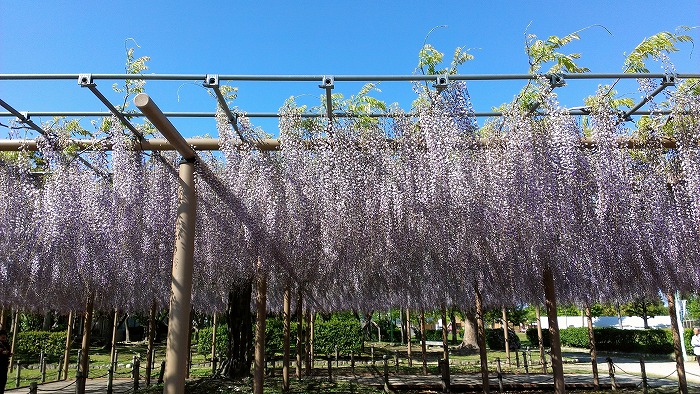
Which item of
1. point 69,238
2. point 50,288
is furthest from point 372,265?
point 50,288

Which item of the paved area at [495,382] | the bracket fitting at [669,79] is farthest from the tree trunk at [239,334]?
the bracket fitting at [669,79]

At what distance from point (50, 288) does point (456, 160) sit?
8102 millimetres

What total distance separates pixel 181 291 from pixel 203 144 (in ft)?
6.42

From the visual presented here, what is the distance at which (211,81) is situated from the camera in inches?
197

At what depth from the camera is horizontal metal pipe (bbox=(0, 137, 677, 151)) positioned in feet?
19.7

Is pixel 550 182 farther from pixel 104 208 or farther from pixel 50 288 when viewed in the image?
pixel 50 288

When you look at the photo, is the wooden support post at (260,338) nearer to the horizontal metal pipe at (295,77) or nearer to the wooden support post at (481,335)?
the horizontal metal pipe at (295,77)

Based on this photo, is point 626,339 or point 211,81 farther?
point 626,339

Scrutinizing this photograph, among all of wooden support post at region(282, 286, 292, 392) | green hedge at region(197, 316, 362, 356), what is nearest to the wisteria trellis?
wooden support post at region(282, 286, 292, 392)

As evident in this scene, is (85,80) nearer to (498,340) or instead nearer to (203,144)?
(203,144)

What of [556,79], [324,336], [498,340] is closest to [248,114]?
[556,79]

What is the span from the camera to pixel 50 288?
914 centimetres

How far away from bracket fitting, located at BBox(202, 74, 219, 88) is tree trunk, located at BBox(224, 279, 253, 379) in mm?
4797

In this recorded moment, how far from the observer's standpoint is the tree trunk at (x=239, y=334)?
8.98 meters
